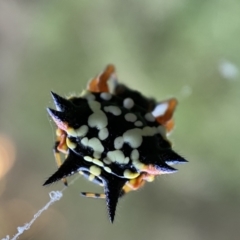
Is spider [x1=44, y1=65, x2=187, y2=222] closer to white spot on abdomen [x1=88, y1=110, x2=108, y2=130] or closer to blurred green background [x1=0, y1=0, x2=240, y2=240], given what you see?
white spot on abdomen [x1=88, y1=110, x2=108, y2=130]

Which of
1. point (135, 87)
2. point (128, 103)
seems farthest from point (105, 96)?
point (135, 87)

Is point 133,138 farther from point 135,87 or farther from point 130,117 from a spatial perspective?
point 135,87

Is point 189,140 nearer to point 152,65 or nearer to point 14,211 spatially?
point 152,65

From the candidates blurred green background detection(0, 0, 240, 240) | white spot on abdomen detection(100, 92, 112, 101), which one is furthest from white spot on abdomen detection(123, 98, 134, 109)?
blurred green background detection(0, 0, 240, 240)

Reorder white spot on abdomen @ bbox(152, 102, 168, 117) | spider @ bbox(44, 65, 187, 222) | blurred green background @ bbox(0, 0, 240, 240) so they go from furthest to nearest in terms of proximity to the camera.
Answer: blurred green background @ bbox(0, 0, 240, 240), white spot on abdomen @ bbox(152, 102, 168, 117), spider @ bbox(44, 65, 187, 222)

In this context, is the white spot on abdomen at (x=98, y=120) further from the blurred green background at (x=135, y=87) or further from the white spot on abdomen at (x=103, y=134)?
the blurred green background at (x=135, y=87)

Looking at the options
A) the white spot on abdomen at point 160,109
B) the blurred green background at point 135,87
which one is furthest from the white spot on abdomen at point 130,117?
the blurred green background at point 135,87

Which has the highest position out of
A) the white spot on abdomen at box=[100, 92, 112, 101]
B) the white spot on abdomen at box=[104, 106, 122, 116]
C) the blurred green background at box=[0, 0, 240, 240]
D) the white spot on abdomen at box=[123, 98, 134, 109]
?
the blurred green background at box=[0, 0, 240, 240]

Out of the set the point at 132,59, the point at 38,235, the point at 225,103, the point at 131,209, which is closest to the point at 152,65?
the point at 132,59
